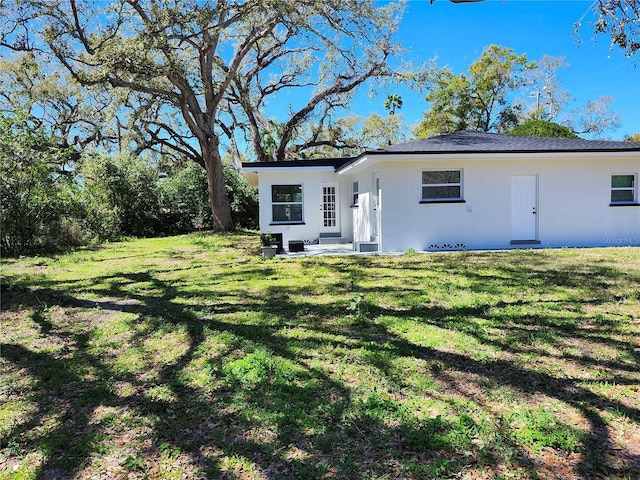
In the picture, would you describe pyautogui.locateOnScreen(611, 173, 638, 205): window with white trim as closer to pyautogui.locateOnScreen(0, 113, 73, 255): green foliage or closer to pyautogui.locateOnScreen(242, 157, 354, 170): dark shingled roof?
pyautogui.locateOnScreen(242, 157, 354, 170): dark shingled roof

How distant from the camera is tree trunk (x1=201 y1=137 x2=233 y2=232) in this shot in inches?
731

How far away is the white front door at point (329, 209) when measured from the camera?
49.6 feet

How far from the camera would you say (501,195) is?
11312 millimetres

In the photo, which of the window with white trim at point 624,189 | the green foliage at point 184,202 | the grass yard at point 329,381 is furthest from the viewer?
the green foliage at point 184,202

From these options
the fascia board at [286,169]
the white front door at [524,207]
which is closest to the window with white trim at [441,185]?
the white front door at [524,207]

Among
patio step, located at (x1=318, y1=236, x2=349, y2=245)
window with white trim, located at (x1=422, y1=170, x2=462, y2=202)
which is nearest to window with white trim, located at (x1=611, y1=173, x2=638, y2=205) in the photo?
window with white trim, located at (x1=422, y1=170, x2=462, y2=202)

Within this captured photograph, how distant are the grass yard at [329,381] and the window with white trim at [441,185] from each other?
444 centimetres

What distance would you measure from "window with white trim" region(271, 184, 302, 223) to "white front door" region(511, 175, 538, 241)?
21.9 feet

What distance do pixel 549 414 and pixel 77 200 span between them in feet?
48.9

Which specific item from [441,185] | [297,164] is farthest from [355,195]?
[441,185]

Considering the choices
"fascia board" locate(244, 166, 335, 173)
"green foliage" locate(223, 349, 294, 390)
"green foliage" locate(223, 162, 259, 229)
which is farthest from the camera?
"green foliage" locate(223, 162, 259, 229)

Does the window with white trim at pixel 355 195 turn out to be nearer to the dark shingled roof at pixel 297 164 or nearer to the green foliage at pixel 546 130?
the dark shingled roof at pixel 297 164

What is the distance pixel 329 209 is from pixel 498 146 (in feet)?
19.8

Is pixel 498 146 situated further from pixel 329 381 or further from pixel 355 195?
pixel 329 381
